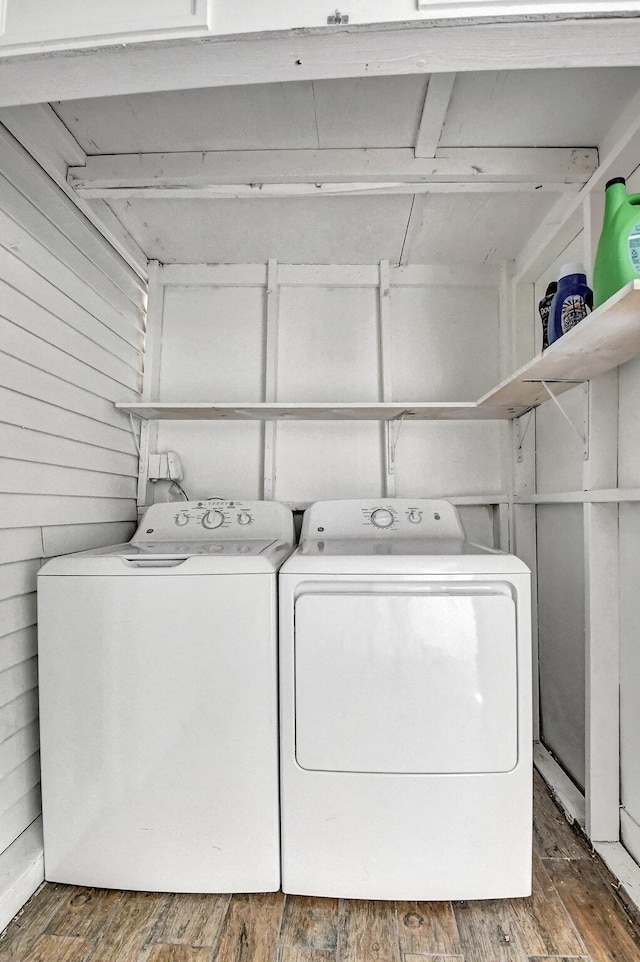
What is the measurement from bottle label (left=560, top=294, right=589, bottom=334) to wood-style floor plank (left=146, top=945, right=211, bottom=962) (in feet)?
6.23

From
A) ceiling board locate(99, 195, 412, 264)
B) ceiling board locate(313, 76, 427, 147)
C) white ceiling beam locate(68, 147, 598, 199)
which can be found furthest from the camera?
ceiling board locate(99, 195, 412, 264)

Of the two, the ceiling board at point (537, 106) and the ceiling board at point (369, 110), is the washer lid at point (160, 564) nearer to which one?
the ceiling board at point (369, 110)

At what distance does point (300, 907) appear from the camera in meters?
1.41

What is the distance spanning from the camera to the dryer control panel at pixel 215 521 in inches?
80.1

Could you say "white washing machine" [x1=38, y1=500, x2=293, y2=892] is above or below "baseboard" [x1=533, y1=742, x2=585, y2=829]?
above

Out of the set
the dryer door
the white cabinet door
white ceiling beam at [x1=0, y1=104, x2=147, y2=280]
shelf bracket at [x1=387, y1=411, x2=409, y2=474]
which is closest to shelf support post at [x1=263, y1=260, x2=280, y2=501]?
shelf bracket at [x1=387, y1=411, x2=409, y2=474]

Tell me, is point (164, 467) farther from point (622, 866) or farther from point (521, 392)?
point (622, 866)

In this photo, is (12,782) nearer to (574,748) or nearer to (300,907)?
(300,907)

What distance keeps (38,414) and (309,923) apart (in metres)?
1.62

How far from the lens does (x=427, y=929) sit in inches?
52.8

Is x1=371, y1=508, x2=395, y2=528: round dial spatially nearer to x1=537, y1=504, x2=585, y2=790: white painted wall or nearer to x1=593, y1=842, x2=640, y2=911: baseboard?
x1=537, y1=504, x2=585, y2=790: white painted wall

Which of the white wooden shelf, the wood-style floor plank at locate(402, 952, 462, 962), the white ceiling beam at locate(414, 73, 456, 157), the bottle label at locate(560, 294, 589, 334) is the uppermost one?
the white ceiling beam at locate(414, 73, 456, 157)

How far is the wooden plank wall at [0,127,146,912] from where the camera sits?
1448 millimetres

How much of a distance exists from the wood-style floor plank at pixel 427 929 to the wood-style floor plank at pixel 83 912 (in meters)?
0.79
